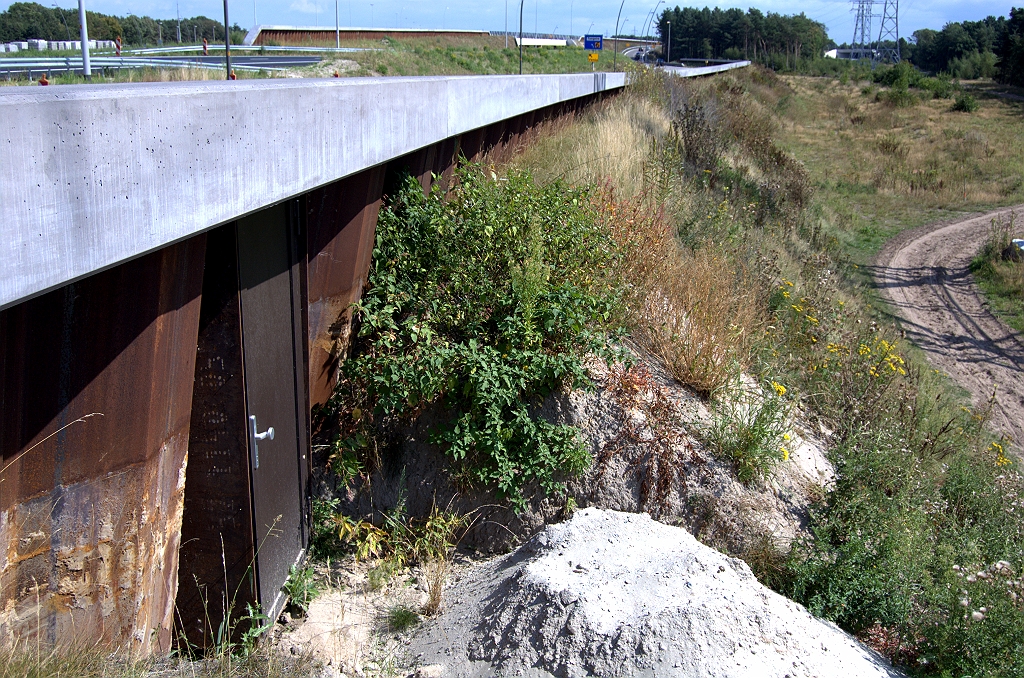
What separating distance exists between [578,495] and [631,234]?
8.60 ft

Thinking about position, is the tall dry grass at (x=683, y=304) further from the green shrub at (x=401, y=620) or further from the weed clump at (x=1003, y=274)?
the weed clump at (x=1003, y=274)

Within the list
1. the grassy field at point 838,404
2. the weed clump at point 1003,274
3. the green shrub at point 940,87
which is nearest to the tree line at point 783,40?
the green shrub at point 940,87

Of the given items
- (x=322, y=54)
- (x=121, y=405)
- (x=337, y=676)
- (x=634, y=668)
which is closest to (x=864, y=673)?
(x=634, y=668)

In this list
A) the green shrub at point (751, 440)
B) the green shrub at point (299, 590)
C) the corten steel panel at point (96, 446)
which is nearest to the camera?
the corten steel panel at point (96, 446)

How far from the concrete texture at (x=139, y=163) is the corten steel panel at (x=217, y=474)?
0.55 m

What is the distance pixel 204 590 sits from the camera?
12.1 feet

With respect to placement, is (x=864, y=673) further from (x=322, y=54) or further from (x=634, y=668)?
(x=322, y=54)

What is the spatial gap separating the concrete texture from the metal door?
39cm

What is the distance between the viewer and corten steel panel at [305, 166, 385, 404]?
4742 mm

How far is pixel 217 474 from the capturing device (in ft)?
Answer: 12.1

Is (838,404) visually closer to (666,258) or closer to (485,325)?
(666,258)

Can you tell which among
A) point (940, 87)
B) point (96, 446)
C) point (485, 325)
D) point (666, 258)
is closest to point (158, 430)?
point (96, 446)

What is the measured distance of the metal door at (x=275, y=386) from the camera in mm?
3717

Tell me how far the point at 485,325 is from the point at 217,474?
2.00 m
